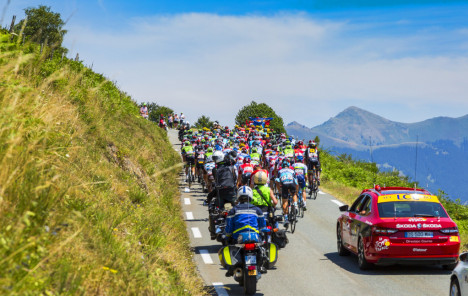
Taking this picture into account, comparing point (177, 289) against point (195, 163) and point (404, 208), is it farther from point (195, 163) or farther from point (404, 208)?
point (195, 163)

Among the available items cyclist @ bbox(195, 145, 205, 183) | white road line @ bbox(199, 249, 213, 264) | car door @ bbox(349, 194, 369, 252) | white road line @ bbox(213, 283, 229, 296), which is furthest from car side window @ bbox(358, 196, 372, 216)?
cyclist @ bbox(195, 145, 205, 183)

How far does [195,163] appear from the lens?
26.7 meters

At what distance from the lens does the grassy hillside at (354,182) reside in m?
27.2

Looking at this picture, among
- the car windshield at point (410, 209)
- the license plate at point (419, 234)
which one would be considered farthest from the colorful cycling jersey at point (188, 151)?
the license plate at point (419, 234)

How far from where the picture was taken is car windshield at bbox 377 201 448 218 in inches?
461

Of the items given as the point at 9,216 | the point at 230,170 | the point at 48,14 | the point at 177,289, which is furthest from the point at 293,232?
the point at 48,14

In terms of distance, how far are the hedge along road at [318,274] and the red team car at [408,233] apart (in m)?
0.37

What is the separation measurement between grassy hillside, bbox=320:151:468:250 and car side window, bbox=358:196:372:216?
1032 cm

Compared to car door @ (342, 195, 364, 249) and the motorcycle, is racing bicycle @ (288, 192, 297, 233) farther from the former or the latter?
the motorcycle

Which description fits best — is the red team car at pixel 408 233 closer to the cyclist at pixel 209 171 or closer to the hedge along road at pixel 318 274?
the hedge along road at pixel 318 274

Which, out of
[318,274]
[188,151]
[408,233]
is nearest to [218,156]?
[318,274]

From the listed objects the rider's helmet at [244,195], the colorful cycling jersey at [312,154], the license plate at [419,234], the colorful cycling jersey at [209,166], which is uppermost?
the colorful cycling jersey at [312,154]

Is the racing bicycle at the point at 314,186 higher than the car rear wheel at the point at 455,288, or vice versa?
the racing bicycle at the point at 314,186

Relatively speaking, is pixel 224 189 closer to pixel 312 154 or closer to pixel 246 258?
pixel 246 258
